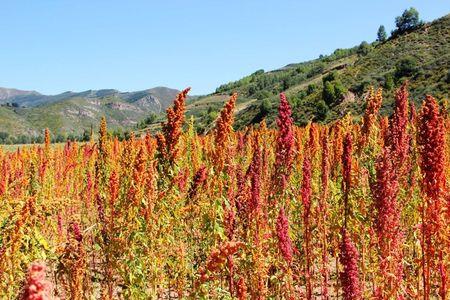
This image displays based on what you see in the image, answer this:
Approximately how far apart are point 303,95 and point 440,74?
4233 centimetres

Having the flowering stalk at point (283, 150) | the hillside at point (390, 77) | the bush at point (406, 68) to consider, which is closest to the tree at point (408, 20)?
the hillside at point (390, 77)

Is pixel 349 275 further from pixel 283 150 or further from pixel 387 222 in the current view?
pixel 283 150

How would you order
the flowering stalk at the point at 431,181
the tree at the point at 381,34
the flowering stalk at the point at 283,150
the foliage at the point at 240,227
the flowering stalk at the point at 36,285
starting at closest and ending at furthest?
1. the flowering stalk at the point at 36,285
2. the flowering stalk at the point at 431,181
3. the foliage at the point at 240,227
4. the flowering stalk at the point at 283,150
5. the tree at the point at 381,34

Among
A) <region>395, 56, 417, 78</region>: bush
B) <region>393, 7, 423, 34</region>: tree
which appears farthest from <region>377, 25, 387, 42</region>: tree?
<region>395, 56, 417, 78</region>: bush

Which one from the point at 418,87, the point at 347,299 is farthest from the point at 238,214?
the point at 418,87

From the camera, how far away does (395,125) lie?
21.2ft

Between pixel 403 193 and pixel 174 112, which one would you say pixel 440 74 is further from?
pixel 174 112

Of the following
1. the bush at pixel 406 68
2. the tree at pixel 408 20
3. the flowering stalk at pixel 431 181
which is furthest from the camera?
the tree at pixel 408 20

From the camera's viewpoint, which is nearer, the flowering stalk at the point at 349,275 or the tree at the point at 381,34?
the flowering stalk at the point at 349,275

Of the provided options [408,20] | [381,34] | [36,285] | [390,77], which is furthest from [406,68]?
[381,34]

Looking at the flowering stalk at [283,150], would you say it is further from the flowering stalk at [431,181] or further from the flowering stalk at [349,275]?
the flowering stalk at [349,275]

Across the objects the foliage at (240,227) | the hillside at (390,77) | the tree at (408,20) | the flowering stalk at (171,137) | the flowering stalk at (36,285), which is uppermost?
the tree at (408,20)

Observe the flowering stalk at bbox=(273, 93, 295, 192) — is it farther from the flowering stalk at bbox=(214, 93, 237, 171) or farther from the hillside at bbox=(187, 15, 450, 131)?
the hillside at bbox=(187, 15, 450, 131)

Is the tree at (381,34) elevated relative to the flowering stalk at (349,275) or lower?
elevated
